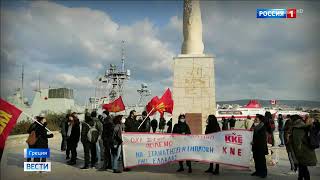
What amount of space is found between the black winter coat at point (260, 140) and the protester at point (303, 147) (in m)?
1.51

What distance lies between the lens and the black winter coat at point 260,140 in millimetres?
10188

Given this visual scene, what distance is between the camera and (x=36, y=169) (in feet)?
35.0

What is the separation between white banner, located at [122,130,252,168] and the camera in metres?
10.4

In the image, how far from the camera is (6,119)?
26.0 feet

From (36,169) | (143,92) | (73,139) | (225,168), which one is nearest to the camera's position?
(36,169)

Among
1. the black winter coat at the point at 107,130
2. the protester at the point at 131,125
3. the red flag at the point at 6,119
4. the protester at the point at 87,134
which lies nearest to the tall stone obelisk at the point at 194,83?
the protester at the point at 131,125

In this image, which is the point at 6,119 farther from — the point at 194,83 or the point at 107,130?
Result: the point at 194,83

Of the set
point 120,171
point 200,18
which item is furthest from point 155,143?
point 200,18

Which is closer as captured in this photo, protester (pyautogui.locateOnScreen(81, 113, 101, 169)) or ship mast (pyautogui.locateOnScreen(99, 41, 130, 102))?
protester (pyautogui.locateOnScreen(81, 113, 101, 169))

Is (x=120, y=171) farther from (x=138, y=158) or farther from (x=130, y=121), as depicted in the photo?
(x=130, y=121)

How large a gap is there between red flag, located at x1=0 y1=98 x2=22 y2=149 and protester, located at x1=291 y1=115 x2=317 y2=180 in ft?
20.2

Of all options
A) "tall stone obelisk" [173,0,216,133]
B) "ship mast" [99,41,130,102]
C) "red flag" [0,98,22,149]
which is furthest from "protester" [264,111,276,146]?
"ship mast" [99,41,130,102]

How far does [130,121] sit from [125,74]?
2811 inches

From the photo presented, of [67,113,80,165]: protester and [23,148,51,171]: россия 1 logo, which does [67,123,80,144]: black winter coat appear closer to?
[67,113,80,165]: protester
